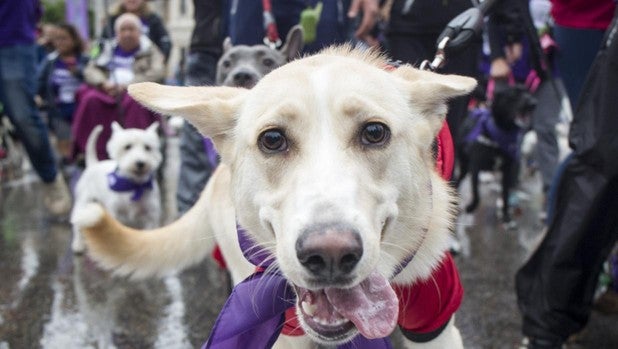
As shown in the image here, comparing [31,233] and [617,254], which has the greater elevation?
[617,254]

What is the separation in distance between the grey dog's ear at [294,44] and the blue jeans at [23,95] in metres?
2.29

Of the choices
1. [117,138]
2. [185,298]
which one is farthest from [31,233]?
[185,298]

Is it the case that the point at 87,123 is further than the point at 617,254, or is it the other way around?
the point at 87,123

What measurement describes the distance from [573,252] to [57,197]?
446 cm

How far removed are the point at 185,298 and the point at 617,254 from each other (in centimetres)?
234

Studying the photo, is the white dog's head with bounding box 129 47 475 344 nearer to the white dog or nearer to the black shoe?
the white dog

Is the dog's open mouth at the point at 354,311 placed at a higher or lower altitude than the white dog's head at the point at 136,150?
higher

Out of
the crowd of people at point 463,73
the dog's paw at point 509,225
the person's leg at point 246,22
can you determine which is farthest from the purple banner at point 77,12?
the person's leg at point 246,22

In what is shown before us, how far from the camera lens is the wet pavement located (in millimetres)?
3170

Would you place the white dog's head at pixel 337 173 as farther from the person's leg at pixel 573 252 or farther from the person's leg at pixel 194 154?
the person's leg at pixel 194 154

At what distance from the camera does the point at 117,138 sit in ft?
20.4

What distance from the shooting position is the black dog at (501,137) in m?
6.40

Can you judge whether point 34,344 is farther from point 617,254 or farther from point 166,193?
point 166,193

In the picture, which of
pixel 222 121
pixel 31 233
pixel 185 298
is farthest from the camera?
pixel 31 233
